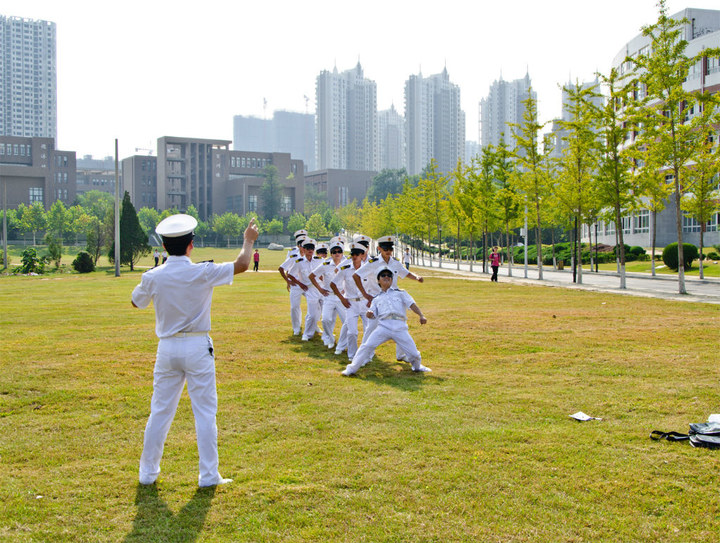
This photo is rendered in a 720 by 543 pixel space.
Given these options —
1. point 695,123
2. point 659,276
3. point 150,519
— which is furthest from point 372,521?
point 659,276

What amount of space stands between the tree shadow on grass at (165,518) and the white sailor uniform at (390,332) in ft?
15.9

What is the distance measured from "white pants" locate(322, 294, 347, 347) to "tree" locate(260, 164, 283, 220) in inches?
4828

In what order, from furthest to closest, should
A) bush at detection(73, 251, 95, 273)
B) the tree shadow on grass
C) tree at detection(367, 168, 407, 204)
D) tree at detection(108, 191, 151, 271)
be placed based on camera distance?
1. tree at detection(367, 168, 407, 204)
2. tree at detection(108, 191, 151, 271)
3. bush at detection(73, 251, 95, 273)
4. the tree shadow on grass

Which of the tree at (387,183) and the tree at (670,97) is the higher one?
the tree at (387,183)

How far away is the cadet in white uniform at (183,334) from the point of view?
543cm

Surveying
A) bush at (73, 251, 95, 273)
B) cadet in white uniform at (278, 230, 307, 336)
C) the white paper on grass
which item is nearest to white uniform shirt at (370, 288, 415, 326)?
the white paper on grass

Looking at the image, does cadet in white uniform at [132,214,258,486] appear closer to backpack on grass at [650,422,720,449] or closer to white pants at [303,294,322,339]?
backpack on grass at [650,422,720,449]

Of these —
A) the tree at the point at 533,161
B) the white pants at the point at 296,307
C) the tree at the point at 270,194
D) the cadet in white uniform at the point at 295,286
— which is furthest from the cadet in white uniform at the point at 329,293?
the tree at the point at 270,194

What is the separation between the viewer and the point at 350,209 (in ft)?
423

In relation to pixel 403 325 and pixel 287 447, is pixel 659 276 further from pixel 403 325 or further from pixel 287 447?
pixel 287 447

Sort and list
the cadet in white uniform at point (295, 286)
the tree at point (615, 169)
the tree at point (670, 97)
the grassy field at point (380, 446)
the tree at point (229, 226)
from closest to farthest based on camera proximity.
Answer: the grassy field at point (380, 446) → the cadet in white uniform at point (295, 286) → the tree at point (670, 97) → the tree at point (615, 169) → the tree at point (229, 226)

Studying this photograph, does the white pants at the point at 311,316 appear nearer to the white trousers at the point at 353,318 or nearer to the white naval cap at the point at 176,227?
the white trousers at the point at 353,318

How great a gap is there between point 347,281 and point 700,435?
21.8ft

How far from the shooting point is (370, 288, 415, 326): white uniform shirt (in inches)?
Result: 405
